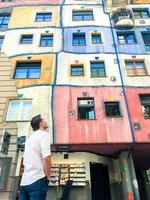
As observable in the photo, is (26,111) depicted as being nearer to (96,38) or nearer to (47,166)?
(96,38)

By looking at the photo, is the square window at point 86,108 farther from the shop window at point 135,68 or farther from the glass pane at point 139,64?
the glass pane at point 139,64

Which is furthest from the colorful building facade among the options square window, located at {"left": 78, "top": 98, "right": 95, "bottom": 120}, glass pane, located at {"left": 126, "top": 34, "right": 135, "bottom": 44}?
glass pane, located at {"left": 126, "top": 34, "right": 135, "bottom": 44}

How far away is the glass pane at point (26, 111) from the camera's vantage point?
38.9 ft

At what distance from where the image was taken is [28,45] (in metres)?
15.3

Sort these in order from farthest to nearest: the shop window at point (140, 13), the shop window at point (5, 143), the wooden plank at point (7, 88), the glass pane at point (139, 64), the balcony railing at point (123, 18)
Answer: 1. the shop window at point (140, 13)
2. the balcony railing at point (123, 18)
3. the glass pane at point (139, 64)
4. the wooden plank at point (7, 88)
5. the shop window at point (5, 143)

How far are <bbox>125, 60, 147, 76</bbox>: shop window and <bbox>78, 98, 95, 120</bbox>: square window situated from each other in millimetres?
3340

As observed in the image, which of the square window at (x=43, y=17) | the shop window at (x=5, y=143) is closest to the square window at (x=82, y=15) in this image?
the square window at (x=43, y=17)

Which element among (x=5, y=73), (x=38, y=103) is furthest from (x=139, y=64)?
(x=5, y=73)

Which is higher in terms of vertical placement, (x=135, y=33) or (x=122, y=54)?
(x=135, y=33)

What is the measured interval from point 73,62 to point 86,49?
153cm

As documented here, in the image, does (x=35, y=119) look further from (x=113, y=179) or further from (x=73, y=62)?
(x=73, y=62)

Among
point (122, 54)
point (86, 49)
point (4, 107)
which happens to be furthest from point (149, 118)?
point (4, 107)

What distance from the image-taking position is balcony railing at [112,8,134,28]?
16359 mm

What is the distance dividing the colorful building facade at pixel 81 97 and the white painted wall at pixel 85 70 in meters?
0.06
